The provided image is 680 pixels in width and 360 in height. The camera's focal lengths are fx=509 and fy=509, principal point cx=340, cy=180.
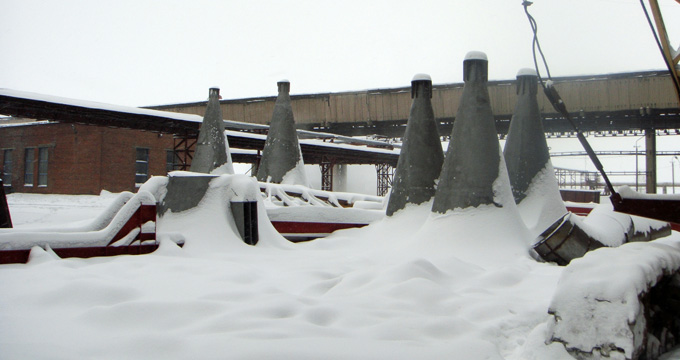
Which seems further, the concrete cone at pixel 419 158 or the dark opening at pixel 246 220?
the concrete cone at pixel 419 158

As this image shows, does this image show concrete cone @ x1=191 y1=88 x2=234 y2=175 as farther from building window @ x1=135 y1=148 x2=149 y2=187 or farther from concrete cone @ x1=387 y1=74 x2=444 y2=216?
building window @ x1=135 y1=148 x2=149 y2=187

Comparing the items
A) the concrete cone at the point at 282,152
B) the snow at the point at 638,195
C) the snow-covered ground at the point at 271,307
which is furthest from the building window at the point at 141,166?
the snow at the point at 638,195

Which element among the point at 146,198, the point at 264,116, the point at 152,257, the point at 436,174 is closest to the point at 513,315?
the point at 152,257

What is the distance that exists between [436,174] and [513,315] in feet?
17.0

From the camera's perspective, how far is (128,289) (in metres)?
4.14

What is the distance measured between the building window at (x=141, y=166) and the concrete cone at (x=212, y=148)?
11.6 m

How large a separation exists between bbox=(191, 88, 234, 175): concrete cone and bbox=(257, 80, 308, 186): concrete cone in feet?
3.35

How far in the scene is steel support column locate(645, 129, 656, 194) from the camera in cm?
2245

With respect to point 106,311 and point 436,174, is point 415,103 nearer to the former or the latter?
point 436,174

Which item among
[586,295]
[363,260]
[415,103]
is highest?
[415,103]

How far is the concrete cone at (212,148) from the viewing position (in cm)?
1303

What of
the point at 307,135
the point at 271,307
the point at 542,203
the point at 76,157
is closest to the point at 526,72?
the point at 542,203

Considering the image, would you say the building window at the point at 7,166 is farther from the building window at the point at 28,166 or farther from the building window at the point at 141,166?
the building window at the point at 141,166

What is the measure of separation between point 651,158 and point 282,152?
18.0 meters
